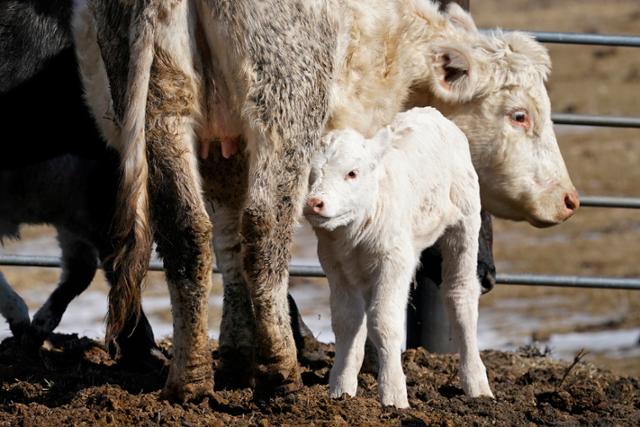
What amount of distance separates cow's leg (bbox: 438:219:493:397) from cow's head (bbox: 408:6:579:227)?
35.0 inches

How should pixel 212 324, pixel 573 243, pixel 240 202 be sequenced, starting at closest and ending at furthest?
pixel 240 202 → pixel 212 324 → pixel 573 243

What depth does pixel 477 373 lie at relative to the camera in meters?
5.34

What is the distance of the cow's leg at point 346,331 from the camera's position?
4938 millimetres

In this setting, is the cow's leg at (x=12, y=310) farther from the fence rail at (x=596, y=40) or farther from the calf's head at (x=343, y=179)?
the fence rail at (x=596, y=40)

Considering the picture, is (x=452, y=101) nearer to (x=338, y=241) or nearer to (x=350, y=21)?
(x=350, y=21)

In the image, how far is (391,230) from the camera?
190 inches

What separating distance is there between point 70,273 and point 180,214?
6.88ft

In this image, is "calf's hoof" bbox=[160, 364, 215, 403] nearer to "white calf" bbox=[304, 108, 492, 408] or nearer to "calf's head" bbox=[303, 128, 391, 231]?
"white calf" bbox=[304, 108, 492, 408]

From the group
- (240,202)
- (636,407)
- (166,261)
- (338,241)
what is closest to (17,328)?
(240,202)

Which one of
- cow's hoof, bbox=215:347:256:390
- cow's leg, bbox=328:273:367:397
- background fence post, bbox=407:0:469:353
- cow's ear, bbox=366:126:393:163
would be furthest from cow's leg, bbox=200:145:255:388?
background fence post, bbox=407:0:469:353

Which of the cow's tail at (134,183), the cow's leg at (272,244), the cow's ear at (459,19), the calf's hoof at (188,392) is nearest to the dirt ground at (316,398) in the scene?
the calf's hoof at (188,392)

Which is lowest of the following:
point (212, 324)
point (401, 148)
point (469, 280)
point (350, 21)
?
point (212, 324)

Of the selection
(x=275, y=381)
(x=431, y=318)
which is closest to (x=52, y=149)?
(x=275, y=381)

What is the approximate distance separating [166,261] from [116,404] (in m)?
0.57
